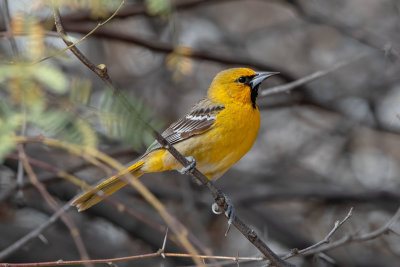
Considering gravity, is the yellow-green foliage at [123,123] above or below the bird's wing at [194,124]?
below

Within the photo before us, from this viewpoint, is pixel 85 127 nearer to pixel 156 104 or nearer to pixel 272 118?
pixel 156 104

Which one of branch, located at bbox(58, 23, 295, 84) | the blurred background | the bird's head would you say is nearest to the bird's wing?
the bird's head

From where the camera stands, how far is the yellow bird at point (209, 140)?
3908mm

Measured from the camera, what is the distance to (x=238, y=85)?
14.5 feet

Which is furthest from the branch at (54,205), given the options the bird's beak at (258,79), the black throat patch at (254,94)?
the bird's beak at (258,79)

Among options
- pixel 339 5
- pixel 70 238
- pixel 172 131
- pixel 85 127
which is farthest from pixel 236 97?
pixel 339 5

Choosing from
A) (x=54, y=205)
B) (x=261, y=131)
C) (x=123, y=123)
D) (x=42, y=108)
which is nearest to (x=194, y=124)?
(x=123, y=123)

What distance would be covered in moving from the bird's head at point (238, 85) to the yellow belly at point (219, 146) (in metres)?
0.27

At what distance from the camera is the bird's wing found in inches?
159

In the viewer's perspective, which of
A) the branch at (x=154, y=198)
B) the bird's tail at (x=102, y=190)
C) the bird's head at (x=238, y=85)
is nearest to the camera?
the branch at (x=154, y=198)

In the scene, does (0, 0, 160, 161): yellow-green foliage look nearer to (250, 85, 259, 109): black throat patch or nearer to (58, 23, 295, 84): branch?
(250, 85, 259, 109): black throat patch

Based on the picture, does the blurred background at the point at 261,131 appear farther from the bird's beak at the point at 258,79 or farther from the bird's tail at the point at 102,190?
the bird's beak at the point at 258,79

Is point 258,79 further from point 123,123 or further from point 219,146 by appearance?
point 123,123

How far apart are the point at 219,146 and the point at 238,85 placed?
2.44 ft
